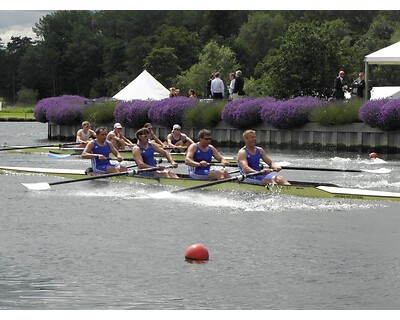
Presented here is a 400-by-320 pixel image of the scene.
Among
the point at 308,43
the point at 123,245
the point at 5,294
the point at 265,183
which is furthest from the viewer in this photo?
the point at 308,43

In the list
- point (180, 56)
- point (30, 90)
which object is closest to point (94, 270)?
point (180, 56)

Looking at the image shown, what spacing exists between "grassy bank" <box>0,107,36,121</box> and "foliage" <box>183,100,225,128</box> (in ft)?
134

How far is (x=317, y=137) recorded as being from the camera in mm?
37281

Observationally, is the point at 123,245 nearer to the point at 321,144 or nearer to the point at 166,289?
the point at 166,289

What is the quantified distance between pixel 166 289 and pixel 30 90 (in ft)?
309

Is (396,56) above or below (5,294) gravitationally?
above

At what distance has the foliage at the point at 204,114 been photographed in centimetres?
4006

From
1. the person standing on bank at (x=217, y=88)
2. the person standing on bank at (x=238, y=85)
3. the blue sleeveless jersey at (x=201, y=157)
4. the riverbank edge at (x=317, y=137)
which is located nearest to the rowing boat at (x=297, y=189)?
the blue sleeveless jersey at (x=201, y=157)

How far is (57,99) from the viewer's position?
164 ft

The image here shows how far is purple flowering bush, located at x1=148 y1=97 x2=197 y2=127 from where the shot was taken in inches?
1636

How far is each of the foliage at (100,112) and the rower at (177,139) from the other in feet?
52.4

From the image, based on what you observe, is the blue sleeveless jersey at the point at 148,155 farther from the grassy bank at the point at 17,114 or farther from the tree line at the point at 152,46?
the grassy bank at the point at 17,114

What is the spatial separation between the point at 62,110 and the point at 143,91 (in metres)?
3.94

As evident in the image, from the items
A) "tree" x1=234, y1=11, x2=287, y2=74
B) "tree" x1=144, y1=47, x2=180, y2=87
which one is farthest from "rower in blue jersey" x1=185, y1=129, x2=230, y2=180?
"tree" x1=234, y1=11, x2=287, y2=74
